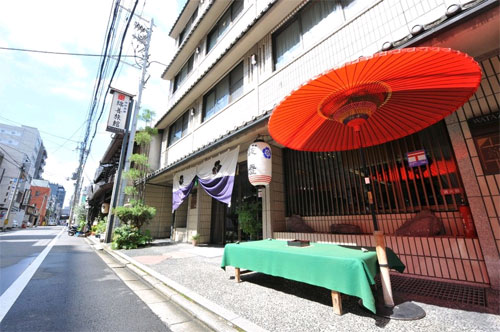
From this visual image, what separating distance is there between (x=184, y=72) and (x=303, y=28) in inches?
390

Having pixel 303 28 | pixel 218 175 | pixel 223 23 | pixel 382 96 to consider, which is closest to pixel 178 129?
pixel 223 23

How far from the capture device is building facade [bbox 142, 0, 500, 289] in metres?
3.29

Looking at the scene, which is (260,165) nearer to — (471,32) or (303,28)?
(471,32)

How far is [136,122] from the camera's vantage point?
11.8 m

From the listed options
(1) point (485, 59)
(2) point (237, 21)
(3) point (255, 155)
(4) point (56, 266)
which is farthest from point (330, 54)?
(4) point (56, 266)

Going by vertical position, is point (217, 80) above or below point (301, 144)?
above

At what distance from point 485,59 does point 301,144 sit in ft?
11.6

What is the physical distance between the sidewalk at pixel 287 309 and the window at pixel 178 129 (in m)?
9.10

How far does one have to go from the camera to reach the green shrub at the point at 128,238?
8.92 metres

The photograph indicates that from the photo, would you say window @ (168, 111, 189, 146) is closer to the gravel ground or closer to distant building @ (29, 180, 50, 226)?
the gravel ground

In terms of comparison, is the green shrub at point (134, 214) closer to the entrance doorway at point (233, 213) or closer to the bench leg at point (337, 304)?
the entrance doorway at point (233, 213)

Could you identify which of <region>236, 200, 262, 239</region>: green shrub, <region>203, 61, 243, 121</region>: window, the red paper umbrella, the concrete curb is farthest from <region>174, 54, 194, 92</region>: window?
the concrete curb

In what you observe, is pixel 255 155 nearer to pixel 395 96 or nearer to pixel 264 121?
pixel 264 121

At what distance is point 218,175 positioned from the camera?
22.7 feet
